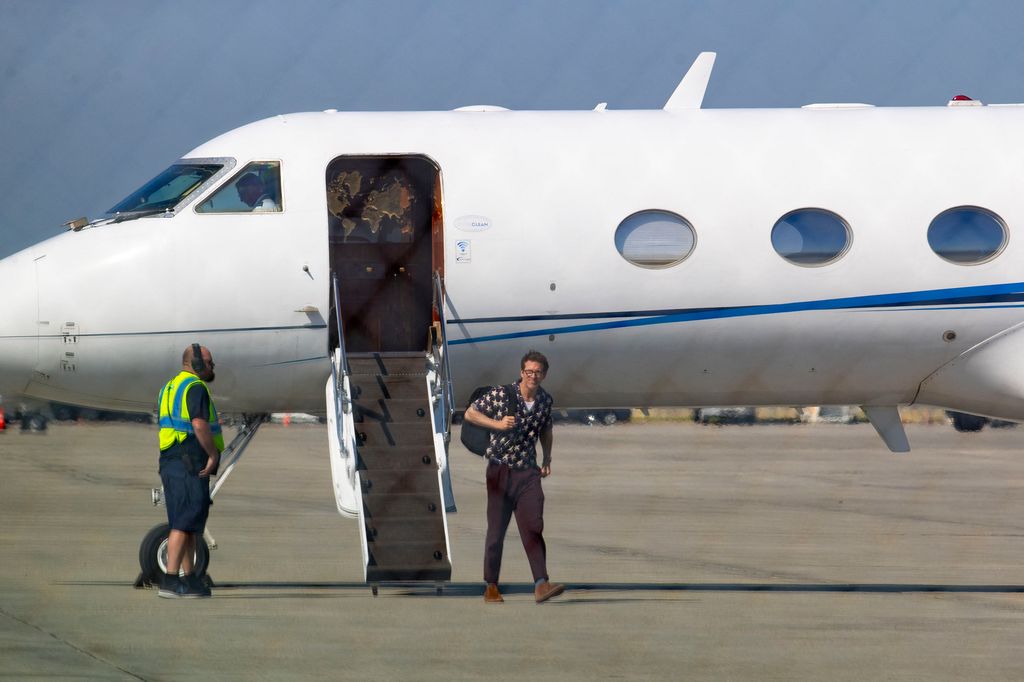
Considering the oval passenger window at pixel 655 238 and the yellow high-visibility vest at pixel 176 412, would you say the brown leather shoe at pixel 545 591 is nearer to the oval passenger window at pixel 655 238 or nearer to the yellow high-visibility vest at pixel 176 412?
the yellow high-visibility vest at pixel 176 412

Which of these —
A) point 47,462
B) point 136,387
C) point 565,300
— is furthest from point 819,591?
point 47,462

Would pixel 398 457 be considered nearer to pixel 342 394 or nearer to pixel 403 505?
pixel 403 505

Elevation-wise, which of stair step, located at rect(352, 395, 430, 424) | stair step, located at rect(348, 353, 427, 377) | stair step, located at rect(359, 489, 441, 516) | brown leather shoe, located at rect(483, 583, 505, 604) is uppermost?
stair step, located at rect(348, 353, 427, 377)

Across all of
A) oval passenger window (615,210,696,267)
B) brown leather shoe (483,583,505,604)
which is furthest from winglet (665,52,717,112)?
brown leather shoe (483,583,505,604)

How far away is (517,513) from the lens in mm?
11828

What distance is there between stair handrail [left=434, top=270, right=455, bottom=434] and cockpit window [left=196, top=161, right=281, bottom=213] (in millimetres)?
1592

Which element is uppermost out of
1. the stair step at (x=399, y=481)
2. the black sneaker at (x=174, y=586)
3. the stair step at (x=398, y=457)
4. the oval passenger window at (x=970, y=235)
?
the oval passenger window at (x=970, y=235)

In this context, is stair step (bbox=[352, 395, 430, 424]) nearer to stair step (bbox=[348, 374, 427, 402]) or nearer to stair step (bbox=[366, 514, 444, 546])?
stair step (bbox=[348, 374, 427, 402])

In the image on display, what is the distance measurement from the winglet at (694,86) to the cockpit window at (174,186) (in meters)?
4.34

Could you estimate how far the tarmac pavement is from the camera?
9.34m

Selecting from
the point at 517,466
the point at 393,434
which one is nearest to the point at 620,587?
the point at 517,466

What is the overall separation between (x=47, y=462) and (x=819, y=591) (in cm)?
2398

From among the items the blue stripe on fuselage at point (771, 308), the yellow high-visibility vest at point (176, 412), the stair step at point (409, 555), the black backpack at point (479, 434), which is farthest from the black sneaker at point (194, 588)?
the blue stripe on fuselage at point (771, 308)

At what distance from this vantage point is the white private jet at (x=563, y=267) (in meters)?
13.1
